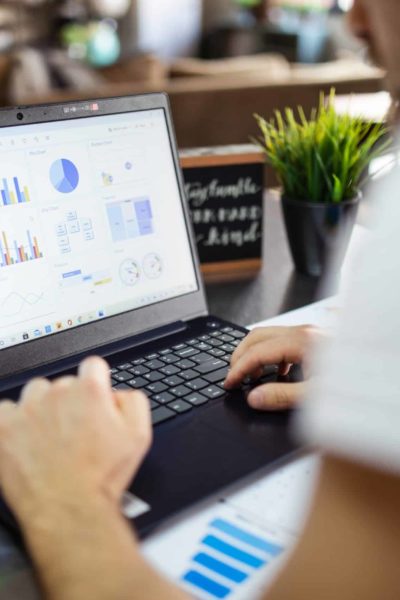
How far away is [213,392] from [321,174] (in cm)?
50

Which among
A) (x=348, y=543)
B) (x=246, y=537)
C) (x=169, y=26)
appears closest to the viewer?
(x=348, y=543)

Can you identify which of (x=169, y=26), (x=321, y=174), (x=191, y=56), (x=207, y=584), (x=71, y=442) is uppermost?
(x=169, y=26)

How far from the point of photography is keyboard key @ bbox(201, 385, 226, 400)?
2.58ft

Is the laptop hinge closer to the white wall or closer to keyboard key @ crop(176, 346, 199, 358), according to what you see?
keyboard key @ crop(176, 346, 199, 358)

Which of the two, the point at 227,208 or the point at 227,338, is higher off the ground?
the point at 227,208

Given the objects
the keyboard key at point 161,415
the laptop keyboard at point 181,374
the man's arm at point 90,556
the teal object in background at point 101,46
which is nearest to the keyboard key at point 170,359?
the laptop keyboard at point 181,374

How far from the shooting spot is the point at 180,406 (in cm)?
76

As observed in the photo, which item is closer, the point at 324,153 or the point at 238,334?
the point at 238,334

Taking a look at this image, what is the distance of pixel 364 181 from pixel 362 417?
792mm

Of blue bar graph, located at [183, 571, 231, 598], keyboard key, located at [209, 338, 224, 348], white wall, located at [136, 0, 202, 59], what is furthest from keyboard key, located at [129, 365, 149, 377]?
white wall, located at [136, 0, 202, 59]

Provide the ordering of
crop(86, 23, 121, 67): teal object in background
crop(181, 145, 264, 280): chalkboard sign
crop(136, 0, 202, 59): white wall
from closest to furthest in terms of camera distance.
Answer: crop(181, 145, 264, 280): chalkboard sign
crop(86, 23, 121, 67): teal object in background
crop(136, 0, 202, 59): white wall

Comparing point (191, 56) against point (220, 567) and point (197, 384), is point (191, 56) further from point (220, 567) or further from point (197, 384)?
point (220, 567)

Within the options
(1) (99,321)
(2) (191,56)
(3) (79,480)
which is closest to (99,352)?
(1) (99,321)

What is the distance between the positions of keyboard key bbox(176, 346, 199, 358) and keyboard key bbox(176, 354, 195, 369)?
0.01 metres
